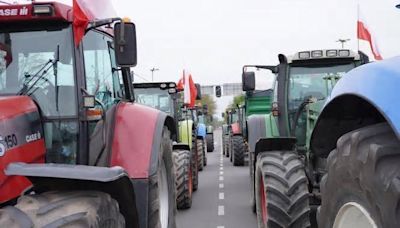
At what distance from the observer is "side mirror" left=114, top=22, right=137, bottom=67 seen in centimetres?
415

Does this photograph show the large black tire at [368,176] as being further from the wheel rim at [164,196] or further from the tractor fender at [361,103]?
the wheel rim at [164,196]

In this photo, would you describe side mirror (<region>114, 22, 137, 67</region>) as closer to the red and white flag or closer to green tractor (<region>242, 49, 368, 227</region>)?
green tractor (<region>242, 49, 368, 227</region>)

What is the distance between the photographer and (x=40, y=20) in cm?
404

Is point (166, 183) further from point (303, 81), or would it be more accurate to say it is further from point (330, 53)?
point (330, 53)

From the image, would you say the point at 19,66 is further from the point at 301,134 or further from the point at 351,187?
the point at 301,134

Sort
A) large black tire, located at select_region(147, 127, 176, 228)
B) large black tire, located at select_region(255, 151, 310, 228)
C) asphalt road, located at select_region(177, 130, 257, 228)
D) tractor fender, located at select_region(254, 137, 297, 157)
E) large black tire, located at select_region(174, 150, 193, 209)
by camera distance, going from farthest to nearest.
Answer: large black tire, located at select_region(174, 150, 193, 209)
asphalt road, located at select_region(177, 130, 257, 228)
tractor fender, located at select_region(254, 137, 297, 157)
large black tire, located at select_region(255, 151, 310, 228)
large black tire, located at select_region(147, 127, 176, 228)

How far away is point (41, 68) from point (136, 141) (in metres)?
1.03

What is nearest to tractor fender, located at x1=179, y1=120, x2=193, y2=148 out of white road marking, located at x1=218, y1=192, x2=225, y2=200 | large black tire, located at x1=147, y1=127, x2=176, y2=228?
white road marking, located at x1=218, y1=192, x2=225, y2=200

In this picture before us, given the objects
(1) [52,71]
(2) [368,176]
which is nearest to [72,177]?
(1) [52,71]

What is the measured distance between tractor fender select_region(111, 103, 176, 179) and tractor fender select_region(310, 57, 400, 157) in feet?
4.77

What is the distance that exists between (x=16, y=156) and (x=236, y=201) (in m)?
7.28

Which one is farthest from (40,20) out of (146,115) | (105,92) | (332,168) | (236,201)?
(236,201)

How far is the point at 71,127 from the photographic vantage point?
4.06 meters

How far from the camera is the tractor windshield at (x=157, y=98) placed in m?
11.4
